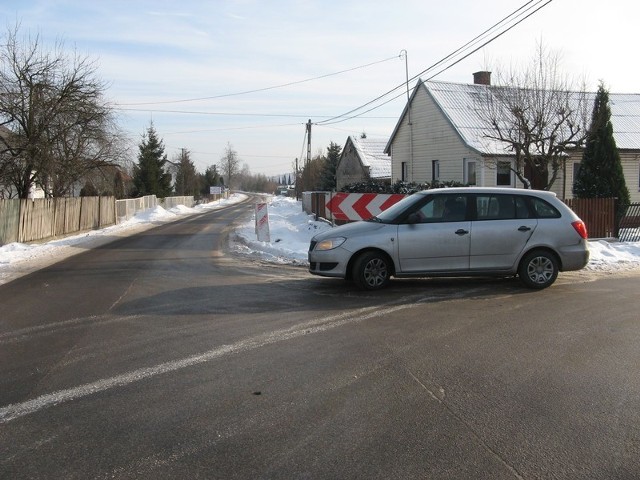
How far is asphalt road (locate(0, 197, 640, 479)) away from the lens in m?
3.50

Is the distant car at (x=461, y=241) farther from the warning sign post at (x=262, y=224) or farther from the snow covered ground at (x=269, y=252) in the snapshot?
the warning sign post at (x=262, y=224)

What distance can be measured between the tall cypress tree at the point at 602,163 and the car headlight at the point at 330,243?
13311 mm

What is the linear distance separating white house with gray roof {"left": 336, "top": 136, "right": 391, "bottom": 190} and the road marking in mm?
31108

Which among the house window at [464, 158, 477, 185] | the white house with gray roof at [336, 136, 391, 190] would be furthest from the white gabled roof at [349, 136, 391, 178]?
the house window at [464, 158, 477, 185]

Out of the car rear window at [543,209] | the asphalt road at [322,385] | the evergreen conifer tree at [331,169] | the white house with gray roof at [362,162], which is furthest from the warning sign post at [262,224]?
the evergreen conifer tree at [331,169]

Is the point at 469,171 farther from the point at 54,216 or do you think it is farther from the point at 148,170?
the point at 148,170

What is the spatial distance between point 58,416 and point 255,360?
6.10 ft

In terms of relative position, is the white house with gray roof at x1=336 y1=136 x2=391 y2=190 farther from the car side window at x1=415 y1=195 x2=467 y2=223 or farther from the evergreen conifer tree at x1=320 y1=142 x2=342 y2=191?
the car side window at x1=415 y1=195 x2=467 y2=223

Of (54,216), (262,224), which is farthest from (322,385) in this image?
(54,216)

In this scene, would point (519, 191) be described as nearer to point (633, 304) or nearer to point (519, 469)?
point (633, 304)

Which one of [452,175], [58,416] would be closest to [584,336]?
[58,416]

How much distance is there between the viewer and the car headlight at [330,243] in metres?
9.07

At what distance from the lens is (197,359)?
5.52 metres

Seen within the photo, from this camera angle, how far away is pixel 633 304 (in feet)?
26.6
